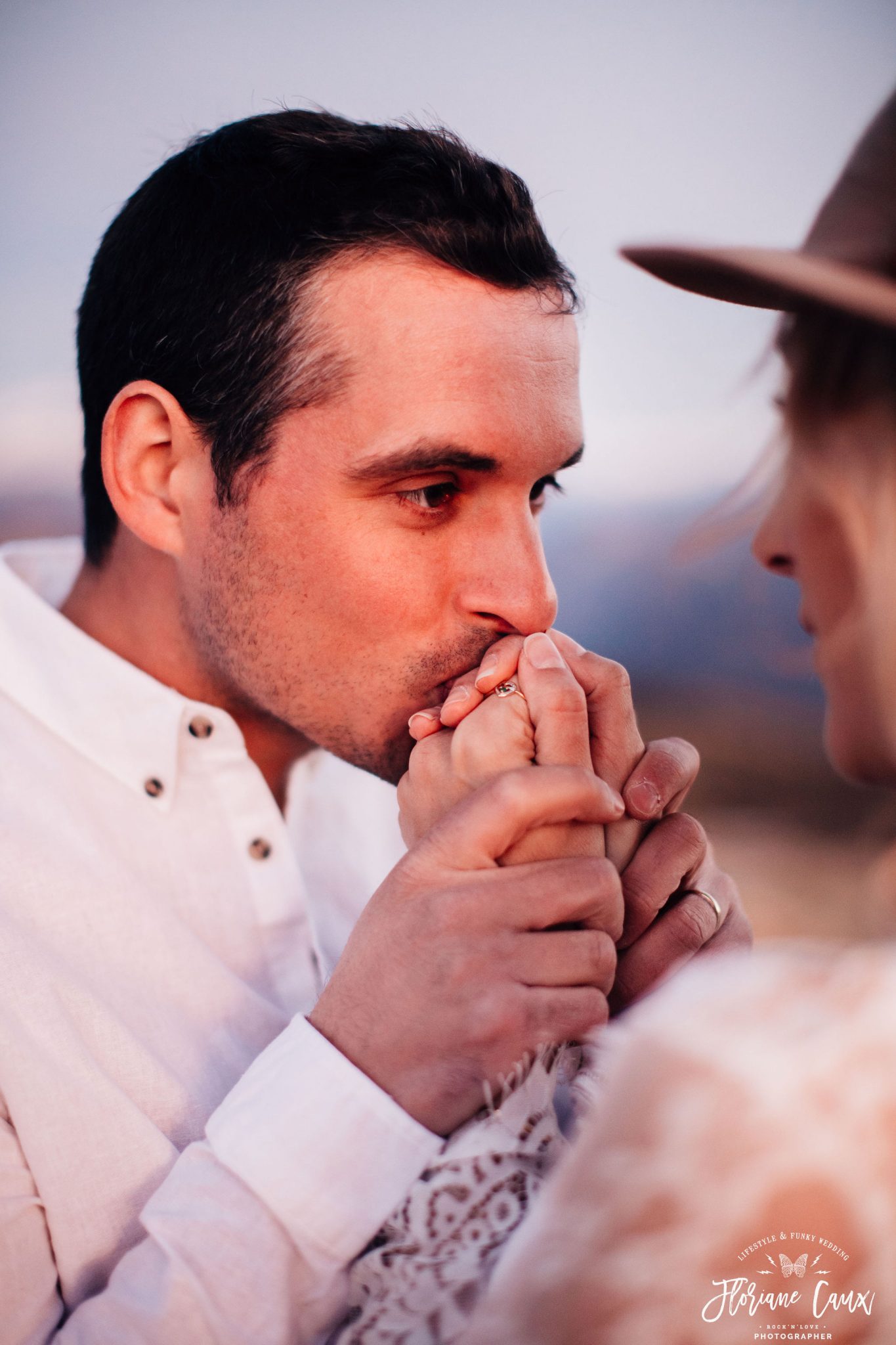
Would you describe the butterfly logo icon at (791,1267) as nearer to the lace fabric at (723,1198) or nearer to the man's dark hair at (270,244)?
the lace fabric at (723,1198)

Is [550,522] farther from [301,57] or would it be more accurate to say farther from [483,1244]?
[483,1244]

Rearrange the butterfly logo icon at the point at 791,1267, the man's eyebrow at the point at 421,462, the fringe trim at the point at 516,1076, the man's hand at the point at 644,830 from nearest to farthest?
the butterfly logo icon at the point at 791,1267
the fringe trim at the point at 516,1076
the man's hand at the point at 644,830
the man's eyebrow at the point at 421,462

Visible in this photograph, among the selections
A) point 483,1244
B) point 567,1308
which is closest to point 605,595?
point 483,1244

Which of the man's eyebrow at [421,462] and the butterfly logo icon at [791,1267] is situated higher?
the man's eyebrow at [421,462]

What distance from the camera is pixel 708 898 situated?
1.65 m

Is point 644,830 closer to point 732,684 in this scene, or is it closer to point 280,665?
point 280,665

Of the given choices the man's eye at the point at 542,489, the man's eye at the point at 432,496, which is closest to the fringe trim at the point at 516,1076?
the man's eye at the point at 432,496

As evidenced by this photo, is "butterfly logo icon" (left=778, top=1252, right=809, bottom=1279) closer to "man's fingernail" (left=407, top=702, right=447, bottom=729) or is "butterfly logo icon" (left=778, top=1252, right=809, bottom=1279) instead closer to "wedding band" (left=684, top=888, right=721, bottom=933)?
"wedding band" (left=684, top=888, right=721, bottom=933)

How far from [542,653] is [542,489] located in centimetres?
56

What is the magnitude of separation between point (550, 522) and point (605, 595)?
0.60 m

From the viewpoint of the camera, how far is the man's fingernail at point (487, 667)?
1645 millimetres

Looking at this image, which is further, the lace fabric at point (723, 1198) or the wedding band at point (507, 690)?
the wedding band at point (507, 690)

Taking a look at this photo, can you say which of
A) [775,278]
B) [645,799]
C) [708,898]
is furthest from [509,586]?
[775,278]

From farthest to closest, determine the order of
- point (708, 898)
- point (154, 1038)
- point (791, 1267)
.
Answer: point (708, 898) → point (154, 1038) → point (791, 1267)
